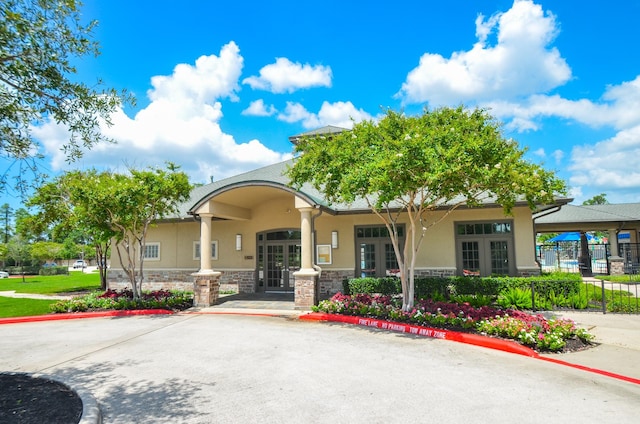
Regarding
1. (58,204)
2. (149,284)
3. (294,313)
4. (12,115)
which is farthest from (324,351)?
(58,204)

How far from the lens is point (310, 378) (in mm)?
6184

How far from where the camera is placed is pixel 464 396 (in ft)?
17.6

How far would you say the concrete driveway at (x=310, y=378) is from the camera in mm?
4879

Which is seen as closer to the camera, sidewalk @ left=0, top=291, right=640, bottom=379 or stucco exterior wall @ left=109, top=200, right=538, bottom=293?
sidewalk @ left=0, top=291, right=640, bottom=379

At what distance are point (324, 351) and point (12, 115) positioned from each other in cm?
641

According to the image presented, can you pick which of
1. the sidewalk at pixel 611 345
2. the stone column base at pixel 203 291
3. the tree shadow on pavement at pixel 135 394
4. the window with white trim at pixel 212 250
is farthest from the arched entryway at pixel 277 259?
the tree shadow on pavement at pixel 135 394

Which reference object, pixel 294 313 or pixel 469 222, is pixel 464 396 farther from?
pixel 469 222

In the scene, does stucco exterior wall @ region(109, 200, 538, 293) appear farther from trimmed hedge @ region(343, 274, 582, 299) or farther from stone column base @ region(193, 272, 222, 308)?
stone column base @ region(193, 272, 222, 308)

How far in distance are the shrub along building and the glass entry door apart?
4 cm

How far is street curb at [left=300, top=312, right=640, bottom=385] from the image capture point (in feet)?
21.9

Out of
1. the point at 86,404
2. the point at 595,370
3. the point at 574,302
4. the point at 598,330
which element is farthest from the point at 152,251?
the point at 595,370

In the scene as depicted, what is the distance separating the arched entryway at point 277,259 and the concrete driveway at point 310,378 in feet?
23.4

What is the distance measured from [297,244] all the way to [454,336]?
30.1 ft

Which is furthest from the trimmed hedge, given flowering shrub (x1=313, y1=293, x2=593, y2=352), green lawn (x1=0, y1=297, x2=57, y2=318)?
green lawn (x1=0, y1=297, x2=57, y2=318)
